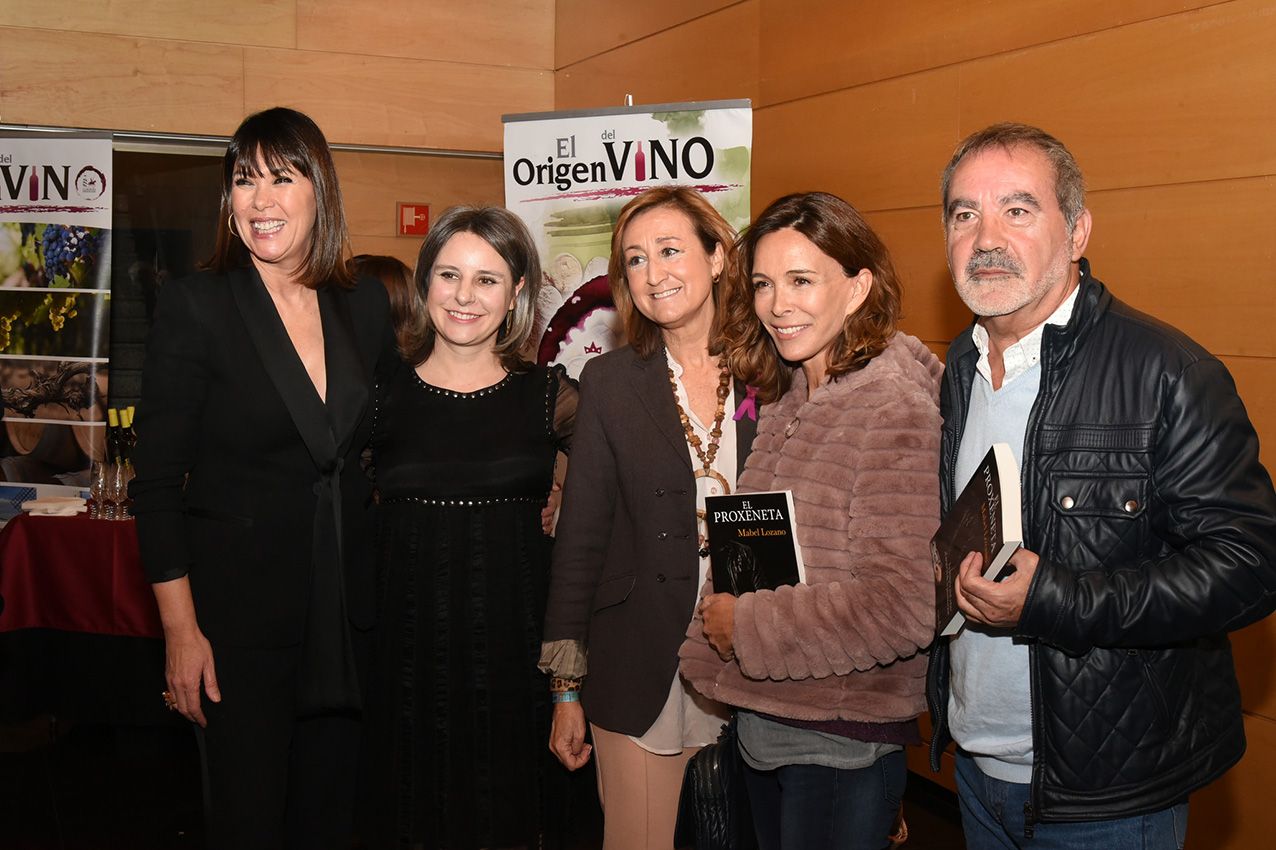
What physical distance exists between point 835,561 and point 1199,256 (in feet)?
6.00

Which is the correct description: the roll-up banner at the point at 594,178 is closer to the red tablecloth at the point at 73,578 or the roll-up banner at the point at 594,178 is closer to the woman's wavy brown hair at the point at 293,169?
the woman's wavy brown hair at the point at 293,169

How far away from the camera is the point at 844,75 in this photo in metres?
4.06

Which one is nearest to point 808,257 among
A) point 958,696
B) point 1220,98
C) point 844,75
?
point 958,696

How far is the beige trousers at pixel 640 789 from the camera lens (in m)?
2.13

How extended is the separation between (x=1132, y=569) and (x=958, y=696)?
42 centimetres

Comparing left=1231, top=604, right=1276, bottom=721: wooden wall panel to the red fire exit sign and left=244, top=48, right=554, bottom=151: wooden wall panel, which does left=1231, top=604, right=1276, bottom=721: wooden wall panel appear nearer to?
the red fire exit sign

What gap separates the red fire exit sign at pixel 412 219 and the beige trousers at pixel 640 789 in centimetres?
451

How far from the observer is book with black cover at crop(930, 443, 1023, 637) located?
132cm

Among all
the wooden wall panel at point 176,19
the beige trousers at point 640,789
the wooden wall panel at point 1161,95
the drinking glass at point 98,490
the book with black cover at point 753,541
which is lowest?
the beige trousers at point 640,789

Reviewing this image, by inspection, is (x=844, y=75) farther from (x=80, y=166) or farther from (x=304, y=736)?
(x=80, y=166)

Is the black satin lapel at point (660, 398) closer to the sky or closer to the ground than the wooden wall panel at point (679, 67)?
closer to the ground

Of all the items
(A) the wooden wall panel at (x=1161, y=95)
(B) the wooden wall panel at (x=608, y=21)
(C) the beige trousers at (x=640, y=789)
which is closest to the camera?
(C) the beige trousers at (x=640, y=789)

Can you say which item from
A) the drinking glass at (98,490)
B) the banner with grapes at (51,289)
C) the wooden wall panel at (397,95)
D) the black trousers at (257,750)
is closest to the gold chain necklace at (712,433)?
the black trousers at (257,750)

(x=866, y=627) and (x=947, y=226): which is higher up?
(x=947, y=226)
